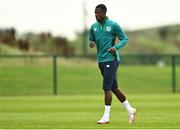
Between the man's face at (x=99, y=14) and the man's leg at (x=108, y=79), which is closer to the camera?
the man's face at (x=99, y=14)

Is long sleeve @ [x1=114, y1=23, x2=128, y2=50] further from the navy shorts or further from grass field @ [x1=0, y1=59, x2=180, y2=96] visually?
grass field @ [x1=0, y1=59, x2=180, y2=96]

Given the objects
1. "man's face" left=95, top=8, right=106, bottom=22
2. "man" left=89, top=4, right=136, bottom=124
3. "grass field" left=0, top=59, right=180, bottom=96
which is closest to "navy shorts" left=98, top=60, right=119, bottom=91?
"man" left=89, top=4, right=136, bottom=124

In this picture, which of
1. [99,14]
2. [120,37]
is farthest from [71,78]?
[99,14]

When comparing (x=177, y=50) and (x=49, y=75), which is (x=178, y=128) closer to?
(x=49, y=75)

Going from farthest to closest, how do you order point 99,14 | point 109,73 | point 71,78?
point 71,78, point 109,73, point 99,14

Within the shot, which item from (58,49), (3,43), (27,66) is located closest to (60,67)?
(27,66)

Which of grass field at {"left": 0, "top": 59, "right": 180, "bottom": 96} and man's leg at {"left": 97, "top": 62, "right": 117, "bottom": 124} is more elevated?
man's leg at {"left": 97, "top": 62, "right": 117, "bottom": 124}

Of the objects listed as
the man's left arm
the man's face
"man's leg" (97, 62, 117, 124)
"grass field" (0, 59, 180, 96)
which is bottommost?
"grass field" (0, 59, 180, 96)

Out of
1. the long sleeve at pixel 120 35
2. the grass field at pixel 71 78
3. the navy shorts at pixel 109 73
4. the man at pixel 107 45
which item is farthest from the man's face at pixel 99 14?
the grass field at pixel 71 78

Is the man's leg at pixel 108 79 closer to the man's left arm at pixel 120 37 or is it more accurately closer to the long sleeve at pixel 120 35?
the man's left arm at pixel 120 37

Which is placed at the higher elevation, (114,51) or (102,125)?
(114,51)

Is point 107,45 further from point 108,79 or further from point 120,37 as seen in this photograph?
point 108,79

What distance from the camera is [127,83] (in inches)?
1668

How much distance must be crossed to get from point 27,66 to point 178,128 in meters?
29.2
